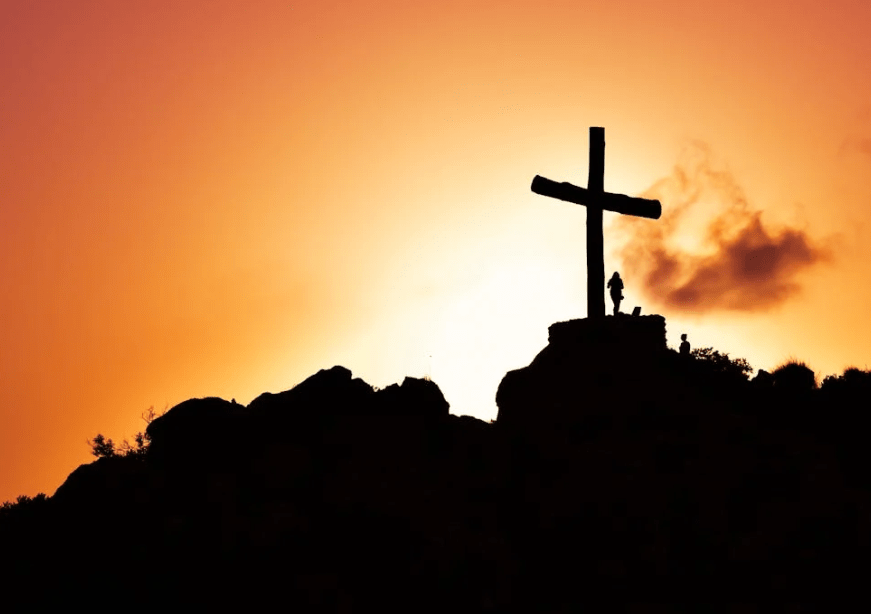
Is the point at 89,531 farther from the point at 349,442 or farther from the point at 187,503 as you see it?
the point at 349,442

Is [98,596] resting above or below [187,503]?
below

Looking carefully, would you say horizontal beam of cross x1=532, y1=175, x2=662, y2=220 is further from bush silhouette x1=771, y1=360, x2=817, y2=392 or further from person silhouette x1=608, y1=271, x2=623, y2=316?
bush silhouette x1=771, y1=360, x2=817, y2=392

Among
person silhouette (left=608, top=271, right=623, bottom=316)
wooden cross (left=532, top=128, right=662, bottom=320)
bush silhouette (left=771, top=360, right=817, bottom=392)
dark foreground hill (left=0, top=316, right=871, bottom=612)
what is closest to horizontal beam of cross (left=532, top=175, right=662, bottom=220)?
wooden cross (left=532, top=128, right=662, bottom=320)

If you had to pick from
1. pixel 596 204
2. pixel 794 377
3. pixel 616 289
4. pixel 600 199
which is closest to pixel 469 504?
pixel 616 289

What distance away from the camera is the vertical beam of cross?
30.5m

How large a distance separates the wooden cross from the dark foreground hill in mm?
1201

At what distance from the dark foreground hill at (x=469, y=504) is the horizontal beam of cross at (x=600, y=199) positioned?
4.07 m

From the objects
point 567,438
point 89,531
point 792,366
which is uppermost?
point 792,366

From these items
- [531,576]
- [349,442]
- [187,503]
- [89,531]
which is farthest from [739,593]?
[89,531]

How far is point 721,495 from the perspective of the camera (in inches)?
1015

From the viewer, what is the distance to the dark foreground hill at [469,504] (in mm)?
23609

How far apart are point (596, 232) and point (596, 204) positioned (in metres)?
1.00

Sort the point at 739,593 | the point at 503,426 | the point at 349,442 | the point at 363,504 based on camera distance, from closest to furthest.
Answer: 1. the point at 739,593
2. the point at 363,504
3. the point at 349,442
4. the point at 503,426

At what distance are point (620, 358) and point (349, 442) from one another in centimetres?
950
